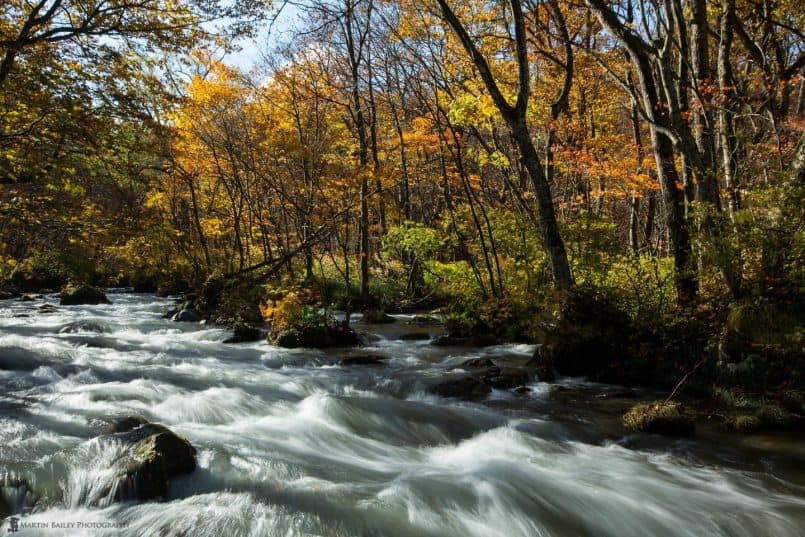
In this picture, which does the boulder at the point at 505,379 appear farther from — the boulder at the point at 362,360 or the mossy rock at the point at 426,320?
the mossy rock at the point at 426,320

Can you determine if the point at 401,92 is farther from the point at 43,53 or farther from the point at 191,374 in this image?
the point at 191,374

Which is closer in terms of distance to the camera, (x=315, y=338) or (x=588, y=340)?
(x=588, y=340)

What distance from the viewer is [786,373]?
6.40 metres

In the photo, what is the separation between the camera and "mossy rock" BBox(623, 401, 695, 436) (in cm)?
593

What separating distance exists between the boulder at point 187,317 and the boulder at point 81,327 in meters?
2.64

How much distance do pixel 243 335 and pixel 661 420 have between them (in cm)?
948

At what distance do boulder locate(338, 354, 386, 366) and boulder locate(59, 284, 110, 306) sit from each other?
14765 millimetres

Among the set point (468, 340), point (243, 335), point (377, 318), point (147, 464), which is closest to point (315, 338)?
point (243, 335)

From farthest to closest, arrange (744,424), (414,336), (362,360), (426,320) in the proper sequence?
(426,320) → (414,336) → (362,360) → (744,424)

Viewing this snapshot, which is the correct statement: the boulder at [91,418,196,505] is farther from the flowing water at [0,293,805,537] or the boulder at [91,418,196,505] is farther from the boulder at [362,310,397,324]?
the boulder at [362,310,397,324]

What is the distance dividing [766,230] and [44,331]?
1492 centimetres

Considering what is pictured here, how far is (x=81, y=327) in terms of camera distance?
41.9 feet

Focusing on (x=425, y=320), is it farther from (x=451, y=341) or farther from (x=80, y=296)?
(x=80, y=296)

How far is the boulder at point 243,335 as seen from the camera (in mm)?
12281
